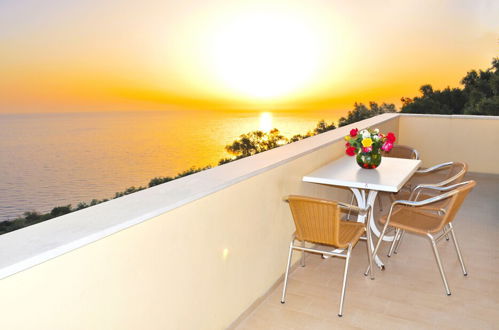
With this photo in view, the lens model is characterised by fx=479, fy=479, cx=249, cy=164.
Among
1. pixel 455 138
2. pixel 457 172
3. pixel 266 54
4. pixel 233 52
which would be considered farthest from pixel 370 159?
pixel 233 52

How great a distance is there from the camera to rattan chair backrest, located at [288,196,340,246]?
2.82 m

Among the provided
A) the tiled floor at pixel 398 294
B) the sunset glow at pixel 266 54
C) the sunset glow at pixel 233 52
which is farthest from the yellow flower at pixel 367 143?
the sunset glow at pixel 266 54

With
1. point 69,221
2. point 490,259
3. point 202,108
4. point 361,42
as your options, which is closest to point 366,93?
point 361,42

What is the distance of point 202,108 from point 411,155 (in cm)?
1872

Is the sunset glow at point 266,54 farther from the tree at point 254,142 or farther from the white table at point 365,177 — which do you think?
the white table at point 365,177

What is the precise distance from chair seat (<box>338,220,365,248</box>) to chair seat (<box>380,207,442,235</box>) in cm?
26

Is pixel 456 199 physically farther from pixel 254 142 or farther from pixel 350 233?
pixel 254 142

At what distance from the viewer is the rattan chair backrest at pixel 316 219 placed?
2.82 meters

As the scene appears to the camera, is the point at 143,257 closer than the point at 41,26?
Yes

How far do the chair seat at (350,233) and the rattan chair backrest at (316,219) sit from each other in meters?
0.10

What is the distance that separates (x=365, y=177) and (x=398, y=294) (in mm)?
845

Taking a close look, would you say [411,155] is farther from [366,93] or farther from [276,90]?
[276,90]

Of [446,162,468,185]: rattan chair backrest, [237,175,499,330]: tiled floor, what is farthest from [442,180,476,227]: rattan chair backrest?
[446,162,468,185]: rattan chair backrest

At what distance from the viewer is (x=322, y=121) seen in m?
19.5
